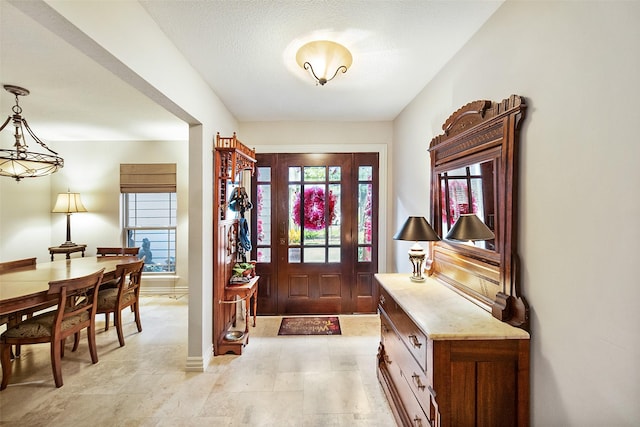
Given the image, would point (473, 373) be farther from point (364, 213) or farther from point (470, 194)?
point (364, 213)

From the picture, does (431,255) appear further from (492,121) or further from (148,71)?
A: (148,71)

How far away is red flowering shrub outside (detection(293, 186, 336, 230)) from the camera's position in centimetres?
360

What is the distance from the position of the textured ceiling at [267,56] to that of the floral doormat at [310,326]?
2.65 metres

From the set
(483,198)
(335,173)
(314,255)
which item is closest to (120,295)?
(314,255)

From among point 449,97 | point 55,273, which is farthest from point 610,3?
point 55,273

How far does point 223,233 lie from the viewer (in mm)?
2822

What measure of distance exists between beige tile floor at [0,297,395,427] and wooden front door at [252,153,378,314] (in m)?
0.66

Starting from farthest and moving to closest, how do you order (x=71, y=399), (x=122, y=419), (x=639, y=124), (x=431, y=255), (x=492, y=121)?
(x=431, y=255)
(x=71, y=399)
(x=122, y=419)
(x=492, y=121)
(x=639, y=124)

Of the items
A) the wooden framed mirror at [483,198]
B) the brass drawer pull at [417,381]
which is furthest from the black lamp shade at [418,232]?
the brass drawer pull at [417,381]

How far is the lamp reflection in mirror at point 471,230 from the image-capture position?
1.54 meters

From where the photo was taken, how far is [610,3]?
37.7 inches

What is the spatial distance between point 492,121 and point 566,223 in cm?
70

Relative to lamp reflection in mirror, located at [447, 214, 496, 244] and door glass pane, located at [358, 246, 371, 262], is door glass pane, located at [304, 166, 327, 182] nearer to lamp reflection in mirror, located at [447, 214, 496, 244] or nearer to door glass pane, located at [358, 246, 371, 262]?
door glass pane, located at [358, 246, 371, 262]

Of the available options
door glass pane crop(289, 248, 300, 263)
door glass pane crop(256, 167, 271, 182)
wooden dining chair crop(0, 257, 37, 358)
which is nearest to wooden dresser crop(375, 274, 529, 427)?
door glass pane crop(289, 248, 300, 263)
